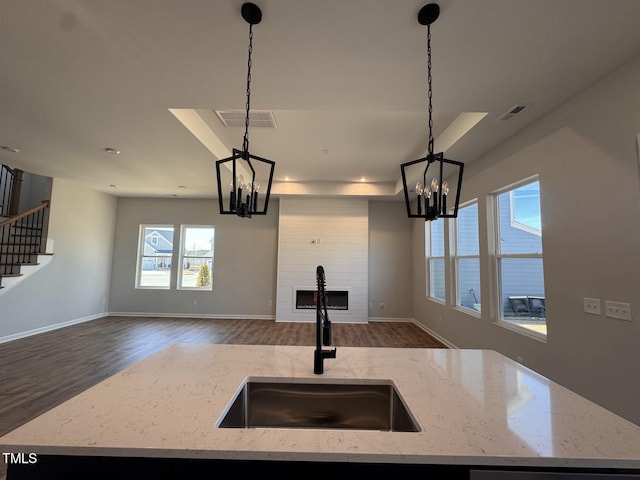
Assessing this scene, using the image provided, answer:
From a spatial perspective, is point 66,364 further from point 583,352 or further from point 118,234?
point 583,352

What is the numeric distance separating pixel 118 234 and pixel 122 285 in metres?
1.20

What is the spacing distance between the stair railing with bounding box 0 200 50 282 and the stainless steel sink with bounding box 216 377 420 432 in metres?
5.67

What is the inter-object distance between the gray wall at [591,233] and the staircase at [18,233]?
22.8 ft

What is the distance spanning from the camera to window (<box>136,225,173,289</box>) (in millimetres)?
6682

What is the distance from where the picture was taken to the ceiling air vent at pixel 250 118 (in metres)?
3.10

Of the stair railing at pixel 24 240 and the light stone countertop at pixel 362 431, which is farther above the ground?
the stair railing at pixel 24 240

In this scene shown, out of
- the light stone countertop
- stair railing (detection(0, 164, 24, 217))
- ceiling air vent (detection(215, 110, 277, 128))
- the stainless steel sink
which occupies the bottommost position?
the stainless steel sink

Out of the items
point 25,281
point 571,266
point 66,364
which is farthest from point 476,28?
point 25,281

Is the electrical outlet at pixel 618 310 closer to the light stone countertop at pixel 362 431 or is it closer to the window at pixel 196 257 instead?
the light stone countertop at pixel 362 431

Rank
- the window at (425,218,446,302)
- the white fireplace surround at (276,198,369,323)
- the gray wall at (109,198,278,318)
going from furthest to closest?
the gray wall at (109,198,278,318), the white fireplace surround at (276,198,369,323), the window at (425,218,446,302)

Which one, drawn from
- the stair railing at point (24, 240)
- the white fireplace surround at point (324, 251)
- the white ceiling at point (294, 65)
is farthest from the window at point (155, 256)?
the white ceiling at point (294, 65)

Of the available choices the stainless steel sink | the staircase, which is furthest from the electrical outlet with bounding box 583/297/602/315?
the staircase

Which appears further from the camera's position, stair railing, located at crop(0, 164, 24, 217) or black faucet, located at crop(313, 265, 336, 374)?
stair railing, located at crop(0, 164, 24, 217)

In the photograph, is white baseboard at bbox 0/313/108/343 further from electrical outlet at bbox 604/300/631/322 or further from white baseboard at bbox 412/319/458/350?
electrical outlet at bbox 604/300/631/322
